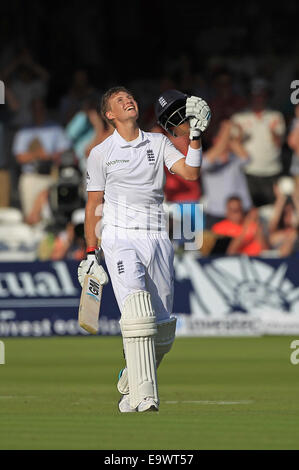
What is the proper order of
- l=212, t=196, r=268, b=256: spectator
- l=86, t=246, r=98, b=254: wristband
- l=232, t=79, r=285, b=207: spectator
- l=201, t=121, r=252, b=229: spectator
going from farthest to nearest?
l=232, t=79, r=285, b=207: spectator, l=201, t=121, r=252, b=229: spectator, l=212, t=196, r=268, b=256: spectator, l=86, t=246, r=98, b=254: wristband

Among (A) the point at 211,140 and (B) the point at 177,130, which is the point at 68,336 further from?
(B) the point at 177,130

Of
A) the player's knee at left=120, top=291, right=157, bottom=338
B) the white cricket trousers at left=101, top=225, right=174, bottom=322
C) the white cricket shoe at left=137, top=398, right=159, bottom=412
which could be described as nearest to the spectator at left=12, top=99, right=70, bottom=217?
the white cricket trousers at left=101, top=225, right=174, bottom=322

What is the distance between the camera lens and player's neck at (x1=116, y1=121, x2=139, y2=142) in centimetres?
916

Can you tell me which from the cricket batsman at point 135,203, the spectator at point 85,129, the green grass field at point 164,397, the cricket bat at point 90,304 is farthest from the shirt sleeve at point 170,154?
the spectator at point 85,129

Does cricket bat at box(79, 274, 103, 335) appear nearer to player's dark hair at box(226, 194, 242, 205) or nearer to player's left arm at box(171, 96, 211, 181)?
player's left arm at box(171, 96, 211, 181)

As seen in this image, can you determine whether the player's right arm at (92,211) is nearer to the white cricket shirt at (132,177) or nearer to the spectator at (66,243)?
the white cricket shirt at (132,177)

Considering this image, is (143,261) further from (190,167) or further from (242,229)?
(242,229)

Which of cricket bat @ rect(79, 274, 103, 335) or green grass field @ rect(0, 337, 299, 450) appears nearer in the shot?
green grass field @ rect(0, 337, 299, 450)

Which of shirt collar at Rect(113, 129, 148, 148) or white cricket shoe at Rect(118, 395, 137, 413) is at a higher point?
shirt collar at Rect(113, 129, 148, 148)

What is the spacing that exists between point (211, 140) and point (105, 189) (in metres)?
10.4

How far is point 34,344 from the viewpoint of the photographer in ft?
54.4

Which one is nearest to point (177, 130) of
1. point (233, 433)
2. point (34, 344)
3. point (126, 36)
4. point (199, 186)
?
point (233, 433)

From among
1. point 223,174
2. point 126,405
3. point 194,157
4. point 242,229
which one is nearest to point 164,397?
point 126,405

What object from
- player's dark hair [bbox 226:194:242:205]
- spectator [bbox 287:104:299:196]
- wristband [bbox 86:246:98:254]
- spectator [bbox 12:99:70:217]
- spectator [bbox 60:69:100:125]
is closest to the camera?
wristband [bbox 86:246:98:254]
